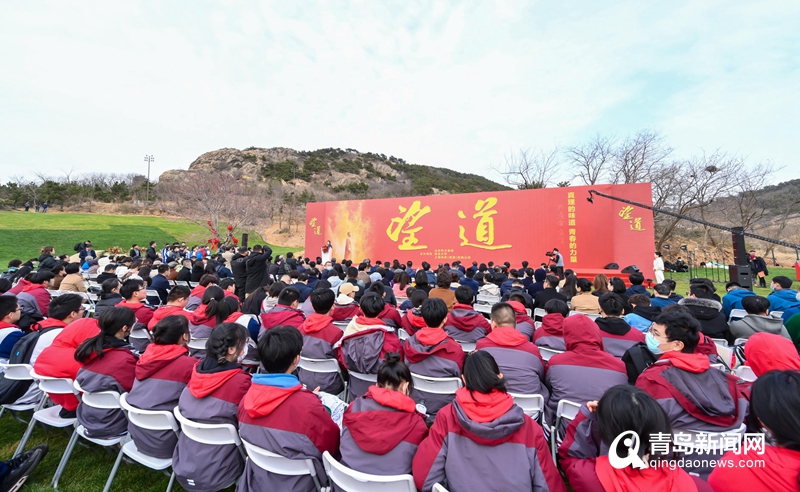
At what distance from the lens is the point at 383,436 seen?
55.1 inches

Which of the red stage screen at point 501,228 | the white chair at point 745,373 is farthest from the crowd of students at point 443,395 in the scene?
the red stage screen at point 501,228

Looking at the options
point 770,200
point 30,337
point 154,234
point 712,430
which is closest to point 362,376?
point 712,430

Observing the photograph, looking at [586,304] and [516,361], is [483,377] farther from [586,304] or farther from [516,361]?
[586,304]

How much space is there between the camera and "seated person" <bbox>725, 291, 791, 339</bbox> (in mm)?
2906

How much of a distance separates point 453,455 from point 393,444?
0.25 metres

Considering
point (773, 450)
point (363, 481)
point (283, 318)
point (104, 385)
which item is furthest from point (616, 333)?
point (104, 385)

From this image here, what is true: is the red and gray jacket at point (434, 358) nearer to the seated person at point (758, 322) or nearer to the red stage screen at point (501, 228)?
the seated person at point (758, 322)

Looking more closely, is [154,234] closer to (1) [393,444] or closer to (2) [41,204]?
(2) [41,204]

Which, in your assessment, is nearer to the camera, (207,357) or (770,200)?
(207,357)

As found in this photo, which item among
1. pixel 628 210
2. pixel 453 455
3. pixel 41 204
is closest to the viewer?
pixel 453 455

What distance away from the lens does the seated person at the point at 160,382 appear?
1.88m

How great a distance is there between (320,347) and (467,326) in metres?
1.31

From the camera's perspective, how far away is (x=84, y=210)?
3159 centimetres

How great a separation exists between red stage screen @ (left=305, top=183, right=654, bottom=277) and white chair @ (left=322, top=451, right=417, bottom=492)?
985 cm
